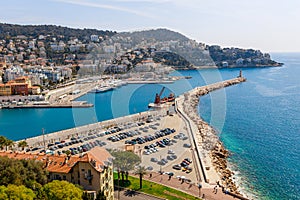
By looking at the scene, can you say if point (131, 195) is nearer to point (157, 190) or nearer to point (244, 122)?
point (157, 190)

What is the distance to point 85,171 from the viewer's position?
809 cm

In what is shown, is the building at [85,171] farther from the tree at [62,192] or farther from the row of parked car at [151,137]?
the row of parked car at [151,137]

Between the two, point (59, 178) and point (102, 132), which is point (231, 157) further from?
point (59, 178)

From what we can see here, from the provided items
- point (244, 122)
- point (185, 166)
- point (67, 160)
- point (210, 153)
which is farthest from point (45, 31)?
point (67, 160)

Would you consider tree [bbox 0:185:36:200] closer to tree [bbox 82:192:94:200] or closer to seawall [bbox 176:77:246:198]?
tree [bbox 82:192:94:200]

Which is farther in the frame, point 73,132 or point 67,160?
point 73,132

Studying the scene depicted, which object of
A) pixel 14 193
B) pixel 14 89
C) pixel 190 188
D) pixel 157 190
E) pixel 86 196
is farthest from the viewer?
pixel 14 89

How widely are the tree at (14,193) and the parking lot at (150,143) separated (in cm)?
524

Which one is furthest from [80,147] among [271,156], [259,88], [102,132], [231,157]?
[259,88]

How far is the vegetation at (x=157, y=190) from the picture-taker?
30.4ft

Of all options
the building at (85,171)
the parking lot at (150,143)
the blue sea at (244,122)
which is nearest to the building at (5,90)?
the blue sea at (244,122)

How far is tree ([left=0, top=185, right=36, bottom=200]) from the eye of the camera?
6.46 m

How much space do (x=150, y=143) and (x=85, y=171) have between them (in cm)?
685

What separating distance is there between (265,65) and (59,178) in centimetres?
6607
